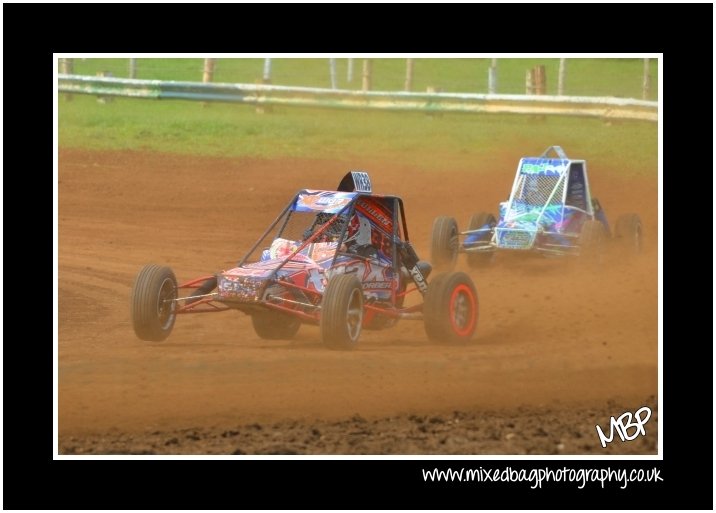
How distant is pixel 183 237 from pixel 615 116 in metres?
8.84

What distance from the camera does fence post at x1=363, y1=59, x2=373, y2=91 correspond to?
23922 millimetres

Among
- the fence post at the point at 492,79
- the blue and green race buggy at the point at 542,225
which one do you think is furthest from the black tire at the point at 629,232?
Result: the fence post at the point at 492,79

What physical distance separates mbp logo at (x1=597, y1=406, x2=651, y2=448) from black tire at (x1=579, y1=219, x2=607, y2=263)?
5.38 m

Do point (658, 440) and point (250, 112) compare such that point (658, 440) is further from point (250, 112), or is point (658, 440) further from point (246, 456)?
point (250, 112)

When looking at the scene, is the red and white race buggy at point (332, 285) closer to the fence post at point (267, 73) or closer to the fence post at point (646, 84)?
the fence post at point (267, 73)

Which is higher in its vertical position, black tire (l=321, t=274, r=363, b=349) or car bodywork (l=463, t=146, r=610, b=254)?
car bodywork (l=463, t=146, r=610, b=254)

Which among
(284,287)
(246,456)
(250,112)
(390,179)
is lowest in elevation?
(246,456)

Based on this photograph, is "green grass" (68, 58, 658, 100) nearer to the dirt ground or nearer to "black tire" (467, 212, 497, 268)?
the dirt ground


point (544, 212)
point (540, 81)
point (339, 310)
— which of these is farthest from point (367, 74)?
point (339, 310)

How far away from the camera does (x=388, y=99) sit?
906 inches

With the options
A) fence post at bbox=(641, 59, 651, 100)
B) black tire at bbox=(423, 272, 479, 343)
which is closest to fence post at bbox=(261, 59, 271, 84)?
fence post at bbox=(641, 59, 651, 100)

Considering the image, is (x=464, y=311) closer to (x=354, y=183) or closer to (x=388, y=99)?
(x=354, y=183)

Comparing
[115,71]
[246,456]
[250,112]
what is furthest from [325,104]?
[246,456]

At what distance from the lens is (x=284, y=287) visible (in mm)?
11633
